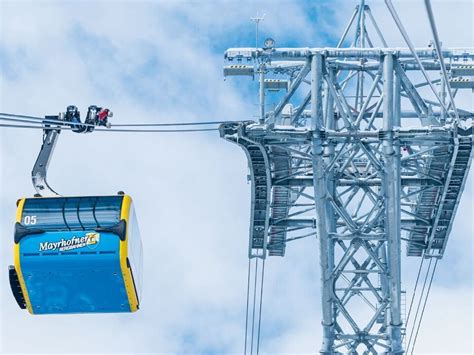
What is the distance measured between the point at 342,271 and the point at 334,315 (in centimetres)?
247

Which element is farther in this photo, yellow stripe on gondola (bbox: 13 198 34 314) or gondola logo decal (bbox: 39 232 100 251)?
yellow stripe on gondola (bbox: 13 198 34 314)

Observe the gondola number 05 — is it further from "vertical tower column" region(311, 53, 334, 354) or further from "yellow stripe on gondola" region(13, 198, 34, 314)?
"vertical tower column" region(311, 53, 334, 354)

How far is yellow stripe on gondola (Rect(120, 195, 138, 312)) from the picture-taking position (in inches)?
1686

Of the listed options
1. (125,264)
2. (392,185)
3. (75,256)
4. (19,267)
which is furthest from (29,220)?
(392,185)

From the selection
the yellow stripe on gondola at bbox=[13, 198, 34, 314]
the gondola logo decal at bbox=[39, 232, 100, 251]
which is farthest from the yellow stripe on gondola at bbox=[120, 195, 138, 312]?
the yellow stripe on gondola at bbox=[13, 198, 34, 314]

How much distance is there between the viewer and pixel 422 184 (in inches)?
2079

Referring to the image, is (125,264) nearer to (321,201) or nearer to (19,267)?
(19,267)

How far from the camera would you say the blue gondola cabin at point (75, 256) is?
42969 mm

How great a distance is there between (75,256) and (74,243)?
418mm

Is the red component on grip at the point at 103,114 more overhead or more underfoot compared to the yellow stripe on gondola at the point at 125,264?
more overhead

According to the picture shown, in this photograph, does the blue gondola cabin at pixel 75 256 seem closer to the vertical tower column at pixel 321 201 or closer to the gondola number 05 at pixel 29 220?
the gondola number 05 at pixel 29 220

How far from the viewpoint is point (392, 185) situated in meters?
49.6

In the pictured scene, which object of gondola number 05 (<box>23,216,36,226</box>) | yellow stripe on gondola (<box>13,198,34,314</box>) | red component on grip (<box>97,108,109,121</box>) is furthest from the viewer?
red component on grip (<box>97,108,109,121</box>)

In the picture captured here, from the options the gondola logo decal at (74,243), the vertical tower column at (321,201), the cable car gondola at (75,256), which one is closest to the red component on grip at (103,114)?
the cable car gondola at (75,256)
